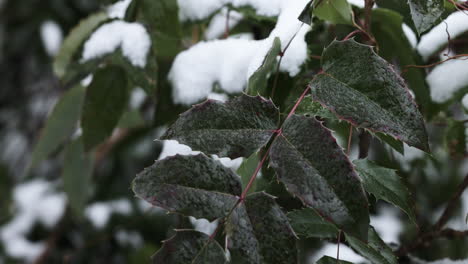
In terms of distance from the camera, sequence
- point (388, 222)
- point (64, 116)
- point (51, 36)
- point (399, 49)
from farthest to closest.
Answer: point (51, 36), point (388, 222), point (64, 116), point (399, 49)

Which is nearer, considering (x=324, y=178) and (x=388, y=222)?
(x=324, y=178)

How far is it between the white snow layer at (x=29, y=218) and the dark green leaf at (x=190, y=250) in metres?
1.06

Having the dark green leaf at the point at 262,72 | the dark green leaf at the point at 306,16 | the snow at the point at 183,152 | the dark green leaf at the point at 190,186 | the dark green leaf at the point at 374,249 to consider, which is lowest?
the dark green leaf at the point at 374,249

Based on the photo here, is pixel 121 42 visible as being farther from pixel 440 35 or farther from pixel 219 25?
pixel 440 35

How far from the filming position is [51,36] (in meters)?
1.44

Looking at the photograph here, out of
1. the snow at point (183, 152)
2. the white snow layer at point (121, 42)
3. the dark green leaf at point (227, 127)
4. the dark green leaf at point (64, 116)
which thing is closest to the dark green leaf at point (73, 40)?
Answer: the dark green leaf at point (64, 116)

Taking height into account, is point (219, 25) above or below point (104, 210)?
above

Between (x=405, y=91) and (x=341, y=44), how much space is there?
6 centimetres

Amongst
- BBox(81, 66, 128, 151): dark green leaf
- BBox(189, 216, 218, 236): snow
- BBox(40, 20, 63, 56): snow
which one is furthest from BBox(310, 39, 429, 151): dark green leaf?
BBox(40, 20, 63, 56): snow

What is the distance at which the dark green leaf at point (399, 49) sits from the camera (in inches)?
20.6

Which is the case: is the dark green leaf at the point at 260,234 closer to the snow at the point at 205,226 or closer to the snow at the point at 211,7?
the snow at the point at 205,226

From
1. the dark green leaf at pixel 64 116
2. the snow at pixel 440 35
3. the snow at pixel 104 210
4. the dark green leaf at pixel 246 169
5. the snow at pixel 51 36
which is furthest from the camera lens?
the snow at pixel 51 36

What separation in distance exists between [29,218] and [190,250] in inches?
46.1

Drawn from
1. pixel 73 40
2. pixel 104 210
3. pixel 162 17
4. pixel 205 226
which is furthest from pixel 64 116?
pixel 104 210
